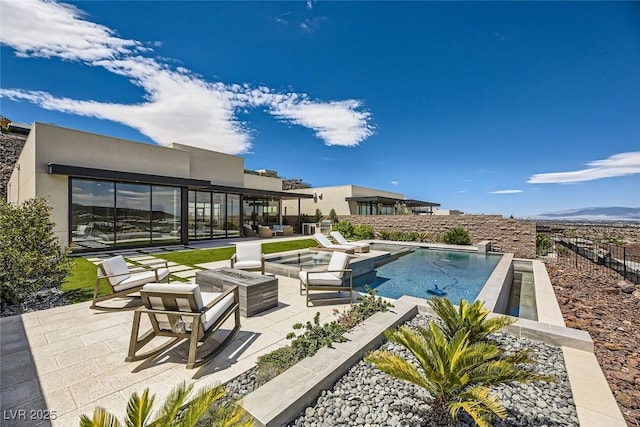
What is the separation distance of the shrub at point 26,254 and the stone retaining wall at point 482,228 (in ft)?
54.4

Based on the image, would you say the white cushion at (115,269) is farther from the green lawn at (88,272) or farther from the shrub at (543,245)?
the shrub at (543,245)

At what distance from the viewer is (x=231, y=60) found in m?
11.5

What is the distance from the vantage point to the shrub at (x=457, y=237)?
15.0 metres

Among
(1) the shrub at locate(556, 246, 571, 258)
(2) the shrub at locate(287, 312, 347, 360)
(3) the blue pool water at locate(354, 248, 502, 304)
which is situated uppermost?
(2) the shrub at locate(287, 312, 347, 360)

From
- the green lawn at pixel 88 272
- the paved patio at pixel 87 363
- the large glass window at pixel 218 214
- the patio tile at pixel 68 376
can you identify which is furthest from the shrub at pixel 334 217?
the patio tile at pixel 68 376

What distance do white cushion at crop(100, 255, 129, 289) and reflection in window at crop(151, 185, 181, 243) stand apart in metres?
8.82

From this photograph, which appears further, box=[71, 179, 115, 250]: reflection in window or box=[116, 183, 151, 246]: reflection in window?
box=[116, 183, 151, 246]: reflection in window

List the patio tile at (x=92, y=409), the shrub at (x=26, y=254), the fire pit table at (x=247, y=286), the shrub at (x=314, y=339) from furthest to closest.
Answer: the shrub at (x=26, y=254)
the fire pit table at (x=247, y=286)
the shrub at (x=314, y=339)
the patio tile at (x=92, y=409)

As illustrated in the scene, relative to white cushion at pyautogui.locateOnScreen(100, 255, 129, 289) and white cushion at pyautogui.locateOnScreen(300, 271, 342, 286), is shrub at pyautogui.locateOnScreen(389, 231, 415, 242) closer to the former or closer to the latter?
white cushion at pyautogui.locateOnScreen(300, 271, 342, 286)

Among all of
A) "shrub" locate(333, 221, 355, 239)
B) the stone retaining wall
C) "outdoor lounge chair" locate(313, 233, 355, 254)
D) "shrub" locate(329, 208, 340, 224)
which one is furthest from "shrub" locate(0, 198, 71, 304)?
"shrub" locate(329, 208, 340, 224)

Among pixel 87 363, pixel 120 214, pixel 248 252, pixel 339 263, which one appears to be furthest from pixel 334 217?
pixel 87 363

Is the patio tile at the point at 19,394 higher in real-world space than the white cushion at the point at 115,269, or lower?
lower

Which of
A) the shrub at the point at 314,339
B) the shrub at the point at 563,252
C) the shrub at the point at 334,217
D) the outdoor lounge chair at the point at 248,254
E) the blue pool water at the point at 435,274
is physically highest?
the shrub at the point at 334,217

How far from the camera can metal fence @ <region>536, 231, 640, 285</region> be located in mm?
8935
